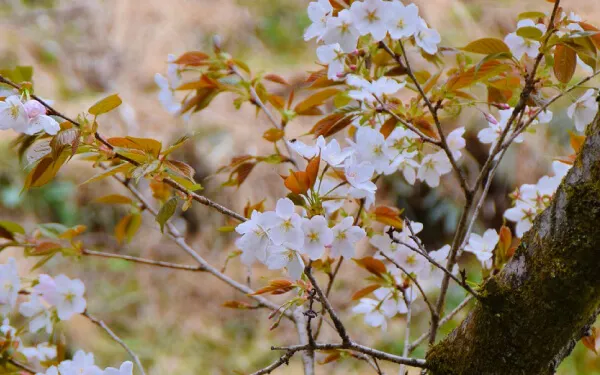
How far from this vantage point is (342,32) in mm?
509

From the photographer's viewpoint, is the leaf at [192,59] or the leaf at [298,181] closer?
the leaf at [298,181]

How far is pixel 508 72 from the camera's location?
592 mm

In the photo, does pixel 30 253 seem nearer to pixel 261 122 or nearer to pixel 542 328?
pixel 542 328

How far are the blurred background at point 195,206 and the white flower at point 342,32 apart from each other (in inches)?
54.4

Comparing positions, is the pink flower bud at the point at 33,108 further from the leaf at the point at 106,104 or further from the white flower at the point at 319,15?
the white flower at the point at 319,15

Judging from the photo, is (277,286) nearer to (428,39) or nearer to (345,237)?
(345,237)

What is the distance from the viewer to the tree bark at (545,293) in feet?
1.42

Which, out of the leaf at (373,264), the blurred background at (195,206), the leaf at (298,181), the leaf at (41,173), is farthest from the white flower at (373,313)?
the blurred background at (195,206)

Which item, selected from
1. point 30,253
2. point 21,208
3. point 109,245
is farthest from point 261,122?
point 30,253

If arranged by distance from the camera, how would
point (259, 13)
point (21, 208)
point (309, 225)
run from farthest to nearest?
point (259, 13) < point (21, 208) < point (309, 225)

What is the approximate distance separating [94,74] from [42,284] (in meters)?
2.84

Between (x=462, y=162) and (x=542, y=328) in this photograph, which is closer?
(x=542, y=328)

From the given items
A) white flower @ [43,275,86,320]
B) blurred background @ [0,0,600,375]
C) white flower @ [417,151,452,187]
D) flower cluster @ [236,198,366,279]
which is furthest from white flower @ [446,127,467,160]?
→ blurred background @ [0,0,600,375]

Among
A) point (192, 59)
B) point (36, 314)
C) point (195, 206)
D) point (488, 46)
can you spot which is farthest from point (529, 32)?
point (195, 206)
